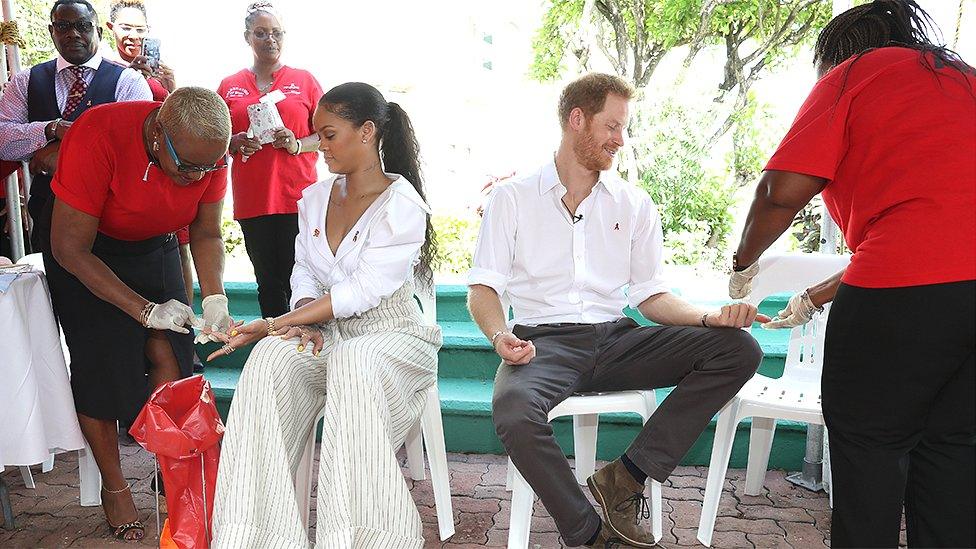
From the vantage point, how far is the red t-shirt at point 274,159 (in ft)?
11.1

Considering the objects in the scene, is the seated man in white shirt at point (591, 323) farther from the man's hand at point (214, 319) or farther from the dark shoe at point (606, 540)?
the man's hand at point (214, 319)

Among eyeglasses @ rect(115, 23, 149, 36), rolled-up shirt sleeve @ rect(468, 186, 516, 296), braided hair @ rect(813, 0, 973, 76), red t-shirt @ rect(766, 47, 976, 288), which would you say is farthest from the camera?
eyeglasses @ rect(115, 23, 149, 36)

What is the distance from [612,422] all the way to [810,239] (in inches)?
152

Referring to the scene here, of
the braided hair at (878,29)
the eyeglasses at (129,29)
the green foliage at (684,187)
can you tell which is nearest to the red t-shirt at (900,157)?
the braided hair at (878,29)

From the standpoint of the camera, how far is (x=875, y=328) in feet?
5.50

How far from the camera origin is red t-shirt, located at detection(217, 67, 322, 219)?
340 cm

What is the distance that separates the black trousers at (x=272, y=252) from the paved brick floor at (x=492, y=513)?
2.73ft

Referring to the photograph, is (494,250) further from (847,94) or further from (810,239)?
(810,239)

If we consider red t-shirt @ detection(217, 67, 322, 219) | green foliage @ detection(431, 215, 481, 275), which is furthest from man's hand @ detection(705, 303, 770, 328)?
green foliage @ detection(431, 215, 481, 275)

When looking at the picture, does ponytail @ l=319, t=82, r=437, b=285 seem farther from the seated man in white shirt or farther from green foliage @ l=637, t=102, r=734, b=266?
A: green foliage @ l=637, t=102, r=734, b=266

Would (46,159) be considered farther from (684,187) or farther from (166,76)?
(684,187)

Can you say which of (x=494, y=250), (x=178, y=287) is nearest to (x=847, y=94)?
(x=494, y=250)

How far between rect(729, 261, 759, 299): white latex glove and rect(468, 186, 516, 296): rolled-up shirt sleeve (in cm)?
73

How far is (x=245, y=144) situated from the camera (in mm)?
3285
